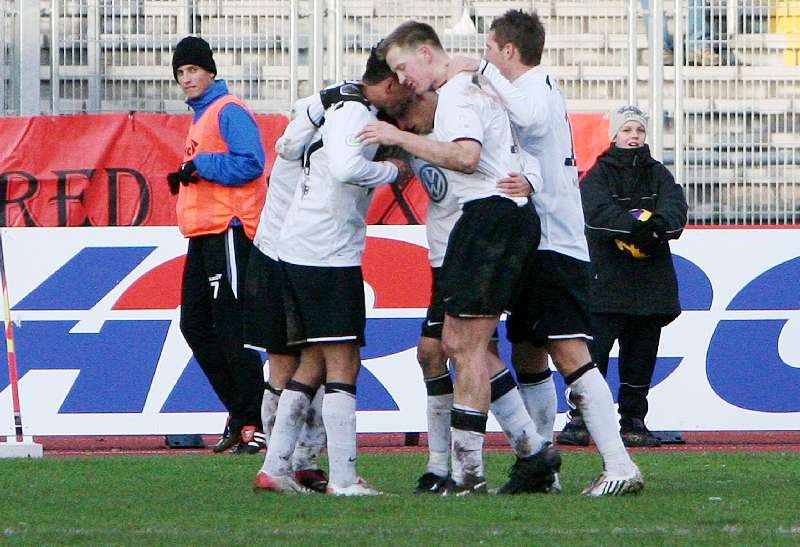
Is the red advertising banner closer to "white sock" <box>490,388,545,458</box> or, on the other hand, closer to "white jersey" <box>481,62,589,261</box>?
"white jersey" <box>481,62,589,261</box>

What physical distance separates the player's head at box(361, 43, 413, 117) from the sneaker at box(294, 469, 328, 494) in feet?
5.13

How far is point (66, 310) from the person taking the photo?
32.1 feet

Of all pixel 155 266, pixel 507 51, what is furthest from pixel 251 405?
pixel 507 51

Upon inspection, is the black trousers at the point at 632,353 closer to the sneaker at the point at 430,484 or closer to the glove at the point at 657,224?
the glove at the point at 657,224

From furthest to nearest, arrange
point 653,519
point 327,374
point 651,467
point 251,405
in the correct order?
point 251,405, point 651,467, point 327,374, point 653,519

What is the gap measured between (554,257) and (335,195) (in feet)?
2.90

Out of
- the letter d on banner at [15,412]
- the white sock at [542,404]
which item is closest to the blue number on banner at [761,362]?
the white sock at [542,404]

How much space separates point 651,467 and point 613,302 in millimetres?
1667

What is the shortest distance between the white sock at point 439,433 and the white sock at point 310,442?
49cm

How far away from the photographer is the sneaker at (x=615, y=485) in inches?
Result: 256

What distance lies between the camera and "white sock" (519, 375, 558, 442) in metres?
7.11

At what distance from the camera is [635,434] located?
31.4 feet

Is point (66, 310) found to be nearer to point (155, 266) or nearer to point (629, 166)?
point (155, 266)

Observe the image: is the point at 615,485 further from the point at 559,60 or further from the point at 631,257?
the point at 559,60
